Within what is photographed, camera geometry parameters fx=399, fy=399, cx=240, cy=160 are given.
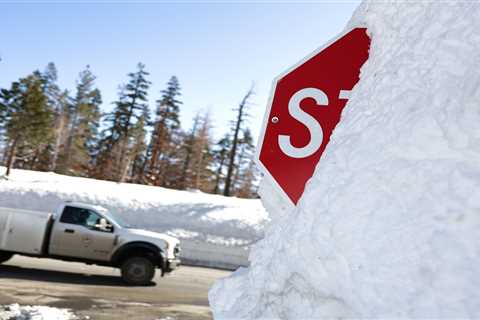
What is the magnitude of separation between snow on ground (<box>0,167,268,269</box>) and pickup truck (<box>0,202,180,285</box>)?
24.0ft

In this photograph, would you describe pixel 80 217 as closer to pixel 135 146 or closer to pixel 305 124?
pixel 305 124

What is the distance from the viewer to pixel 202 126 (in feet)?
158

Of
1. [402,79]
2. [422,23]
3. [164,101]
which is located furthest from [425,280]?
[164,101]

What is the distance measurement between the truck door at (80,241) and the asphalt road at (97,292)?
60 cm

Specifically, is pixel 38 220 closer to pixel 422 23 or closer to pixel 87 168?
pixel 422 23

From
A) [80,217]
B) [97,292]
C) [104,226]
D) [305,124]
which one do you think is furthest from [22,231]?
[305,124]

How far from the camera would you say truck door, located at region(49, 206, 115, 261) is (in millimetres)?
9453

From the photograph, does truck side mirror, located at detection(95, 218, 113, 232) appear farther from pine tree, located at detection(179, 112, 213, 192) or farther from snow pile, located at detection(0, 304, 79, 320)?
pine tree, located at detection(179, 112, 213, 192)

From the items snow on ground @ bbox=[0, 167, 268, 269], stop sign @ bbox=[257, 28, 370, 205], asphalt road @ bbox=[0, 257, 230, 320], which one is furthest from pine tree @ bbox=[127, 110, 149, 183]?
stop sign @ bbox=[257, 28, 370, 205]

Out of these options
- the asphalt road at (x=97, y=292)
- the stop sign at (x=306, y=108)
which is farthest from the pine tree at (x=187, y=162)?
the stop sign at (x=306, y=108)

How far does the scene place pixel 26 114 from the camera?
33.1 m

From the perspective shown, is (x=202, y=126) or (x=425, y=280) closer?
(x=425, y=280)

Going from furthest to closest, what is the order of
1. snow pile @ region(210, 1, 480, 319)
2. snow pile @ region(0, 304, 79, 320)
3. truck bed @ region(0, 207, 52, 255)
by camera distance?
truck bed @ region(0, 207, 52, 255) < snow pile @ region(0, 304, 79, 320) < snow pile @ region(210, 1, 480, 319)

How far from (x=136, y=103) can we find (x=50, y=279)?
1420 inches
